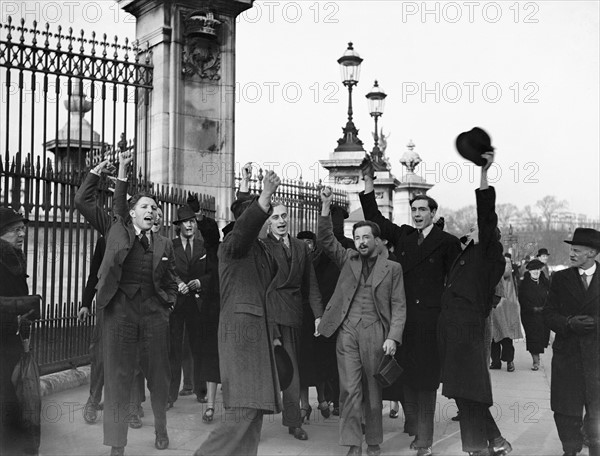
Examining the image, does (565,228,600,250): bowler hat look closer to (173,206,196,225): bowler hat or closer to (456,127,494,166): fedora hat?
(456,127,494,166): fedora hat

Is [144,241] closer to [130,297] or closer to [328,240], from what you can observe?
[130,297]

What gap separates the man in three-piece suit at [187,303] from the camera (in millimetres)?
7879

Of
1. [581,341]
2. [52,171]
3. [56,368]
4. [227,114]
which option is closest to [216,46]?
[227,114]

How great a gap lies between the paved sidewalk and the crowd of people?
7.3 inches

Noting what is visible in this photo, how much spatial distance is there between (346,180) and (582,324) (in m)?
13.2

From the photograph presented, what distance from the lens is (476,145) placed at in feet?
18.6

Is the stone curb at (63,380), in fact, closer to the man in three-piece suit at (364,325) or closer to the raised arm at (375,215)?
the man in three-piece suit at (364,325)

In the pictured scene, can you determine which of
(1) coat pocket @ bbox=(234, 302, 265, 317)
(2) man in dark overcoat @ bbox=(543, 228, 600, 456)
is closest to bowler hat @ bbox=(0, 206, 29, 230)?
(1) coat pocket @ bbox=(234, 302, 265, 317)

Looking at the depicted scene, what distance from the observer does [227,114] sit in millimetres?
11812

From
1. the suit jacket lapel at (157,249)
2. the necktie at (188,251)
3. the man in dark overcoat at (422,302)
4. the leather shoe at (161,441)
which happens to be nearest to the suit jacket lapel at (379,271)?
the man in dark overcoat at (422,302)

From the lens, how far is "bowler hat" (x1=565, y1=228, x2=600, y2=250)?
622 cm

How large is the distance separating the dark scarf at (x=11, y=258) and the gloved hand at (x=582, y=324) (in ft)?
13.8

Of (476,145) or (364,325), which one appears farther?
(364,325)

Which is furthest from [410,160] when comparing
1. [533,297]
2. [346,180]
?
[533,297]
